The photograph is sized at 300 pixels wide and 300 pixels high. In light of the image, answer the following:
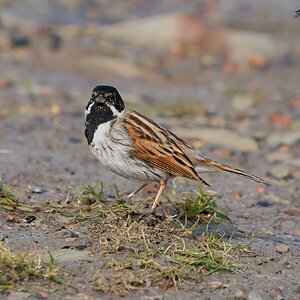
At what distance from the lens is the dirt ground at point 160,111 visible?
23.3 ft

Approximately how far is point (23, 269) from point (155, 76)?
10059 millimetres

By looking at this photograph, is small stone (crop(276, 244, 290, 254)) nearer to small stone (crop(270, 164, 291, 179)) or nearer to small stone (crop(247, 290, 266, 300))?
small stone (crop(247, 290, 266, 300))

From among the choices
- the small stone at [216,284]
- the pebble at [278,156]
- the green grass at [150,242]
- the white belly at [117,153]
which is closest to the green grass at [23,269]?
the green grass at [150,242]

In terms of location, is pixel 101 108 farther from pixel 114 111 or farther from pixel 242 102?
pixel 242 102

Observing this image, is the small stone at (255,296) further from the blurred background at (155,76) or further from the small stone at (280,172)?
the small stone at (280,172)

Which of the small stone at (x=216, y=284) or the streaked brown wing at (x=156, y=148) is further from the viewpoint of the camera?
the streaked brown wing at (x=156, y=148)

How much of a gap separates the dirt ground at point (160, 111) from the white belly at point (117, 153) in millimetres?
508

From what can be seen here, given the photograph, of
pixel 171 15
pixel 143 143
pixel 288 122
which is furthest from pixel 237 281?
pixel 171 15

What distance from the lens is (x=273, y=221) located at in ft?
30.2

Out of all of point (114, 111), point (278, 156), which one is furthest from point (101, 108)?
point (278, 156)

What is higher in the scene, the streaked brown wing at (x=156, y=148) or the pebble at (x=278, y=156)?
the streaked brown wing at (x=156, y=148)

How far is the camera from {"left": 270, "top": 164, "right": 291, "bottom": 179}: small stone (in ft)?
36.1

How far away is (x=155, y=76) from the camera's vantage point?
638 inches

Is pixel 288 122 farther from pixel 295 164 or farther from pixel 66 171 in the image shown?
pixel 66 171
